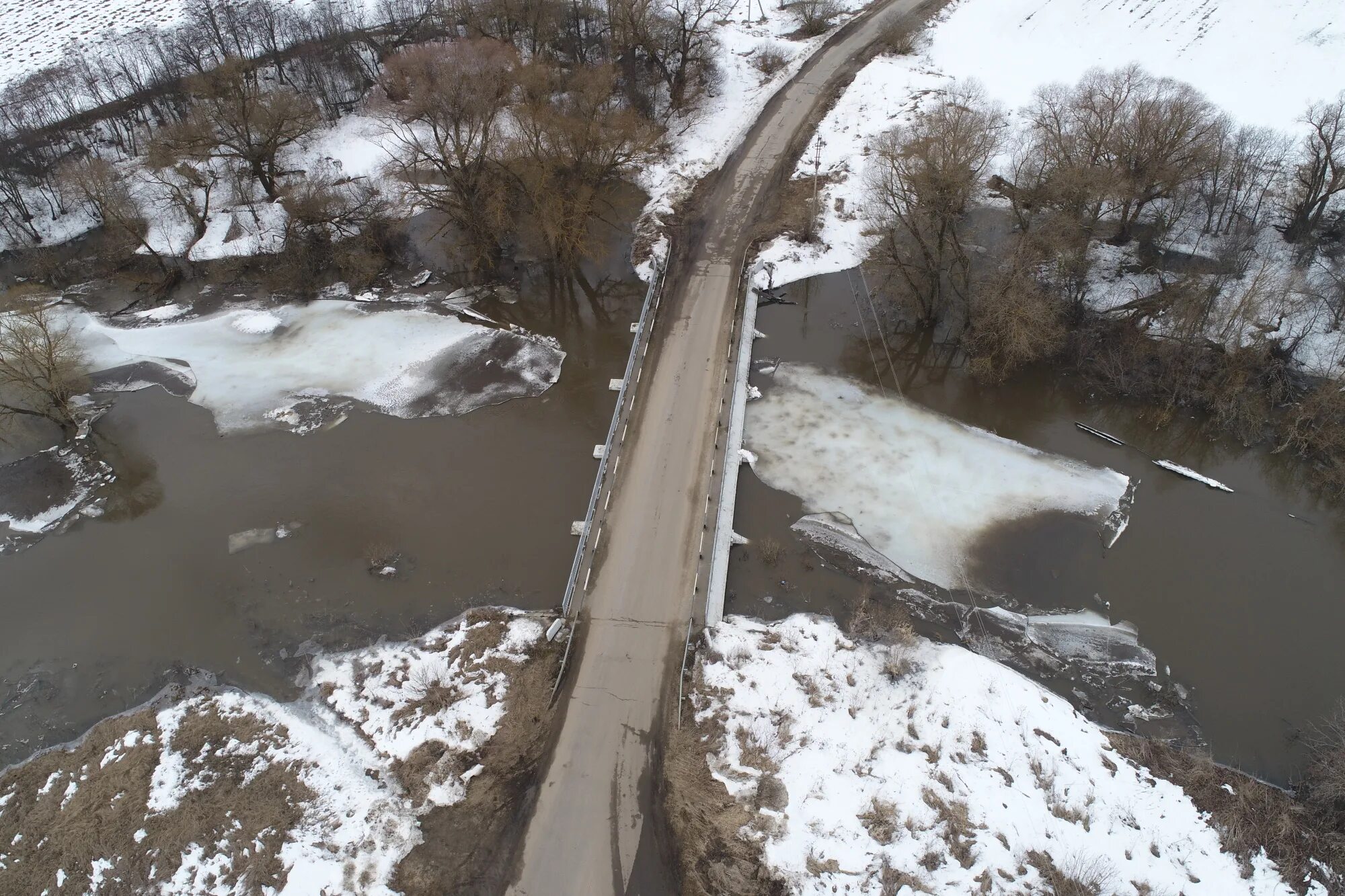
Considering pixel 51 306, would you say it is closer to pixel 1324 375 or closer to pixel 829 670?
pixel 829 670

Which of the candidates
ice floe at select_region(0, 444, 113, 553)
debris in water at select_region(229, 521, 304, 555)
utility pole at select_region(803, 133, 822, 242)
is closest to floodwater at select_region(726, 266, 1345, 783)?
utility pole at select_region(803, 133, 822, 242)

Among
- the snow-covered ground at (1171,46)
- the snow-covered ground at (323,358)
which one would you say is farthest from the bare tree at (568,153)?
the snow-covered ground at (1171,46)

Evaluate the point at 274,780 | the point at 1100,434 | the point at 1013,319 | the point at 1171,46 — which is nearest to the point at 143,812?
the point at 274,780

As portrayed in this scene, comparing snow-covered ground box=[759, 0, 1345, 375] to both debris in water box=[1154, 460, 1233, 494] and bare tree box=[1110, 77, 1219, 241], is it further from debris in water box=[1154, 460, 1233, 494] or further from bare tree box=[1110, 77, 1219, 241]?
debris in water box=[1154, 460, 1233, 494]

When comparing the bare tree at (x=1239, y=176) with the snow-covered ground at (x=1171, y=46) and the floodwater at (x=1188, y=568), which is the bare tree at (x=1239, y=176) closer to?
the snow-covered ground at (x=1171, y=46)

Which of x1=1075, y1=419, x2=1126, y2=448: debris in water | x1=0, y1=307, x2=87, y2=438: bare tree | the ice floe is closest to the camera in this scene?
the ice floe

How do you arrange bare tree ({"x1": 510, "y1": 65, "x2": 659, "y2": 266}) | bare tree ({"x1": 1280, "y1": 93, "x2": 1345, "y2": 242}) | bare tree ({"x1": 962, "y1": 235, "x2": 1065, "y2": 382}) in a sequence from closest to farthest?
bare tree ({"x1": 962, "y1": 235, "x2": 1065, "y2": 382}) < bare tree ({"x1": 1280, "y1": 93, "x2": 1345, "y2": 242}) < bare tree ({"x1": 510, "y1": 65, "x2": 659, "y2": 266})
